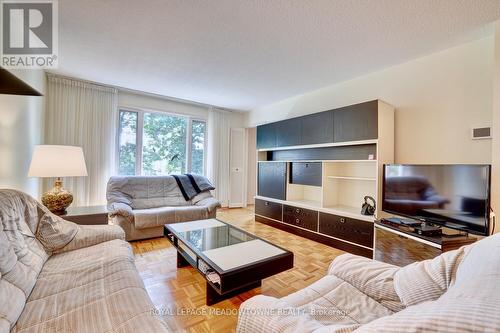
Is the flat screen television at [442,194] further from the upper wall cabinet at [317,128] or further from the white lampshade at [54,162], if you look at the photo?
the white lampshade at [54,162]

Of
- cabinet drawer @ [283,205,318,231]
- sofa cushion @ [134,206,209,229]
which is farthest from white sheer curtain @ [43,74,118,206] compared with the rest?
cabinet drawer @ [283,205,318,231]

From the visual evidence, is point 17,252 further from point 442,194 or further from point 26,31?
point 442,194

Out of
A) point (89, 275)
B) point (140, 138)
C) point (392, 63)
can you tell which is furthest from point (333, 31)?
point (140, 138)

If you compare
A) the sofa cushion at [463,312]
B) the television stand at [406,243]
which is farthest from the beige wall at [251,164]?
the sofa cushion at [463,312]

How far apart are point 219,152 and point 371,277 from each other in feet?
13.9

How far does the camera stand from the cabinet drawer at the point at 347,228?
250 centimetres

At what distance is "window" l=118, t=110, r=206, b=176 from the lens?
410cm

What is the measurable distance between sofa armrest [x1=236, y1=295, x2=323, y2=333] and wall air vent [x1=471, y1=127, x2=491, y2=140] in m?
2.50

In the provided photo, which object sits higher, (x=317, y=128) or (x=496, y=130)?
(x=317, y=128)

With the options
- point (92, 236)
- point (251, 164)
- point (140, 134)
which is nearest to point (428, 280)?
point (92, 236)

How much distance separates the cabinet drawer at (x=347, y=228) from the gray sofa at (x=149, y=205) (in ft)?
5.41

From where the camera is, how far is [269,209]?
12.9 feet

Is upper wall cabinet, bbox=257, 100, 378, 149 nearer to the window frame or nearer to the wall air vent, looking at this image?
the wall air vent

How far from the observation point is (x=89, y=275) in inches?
49.8
